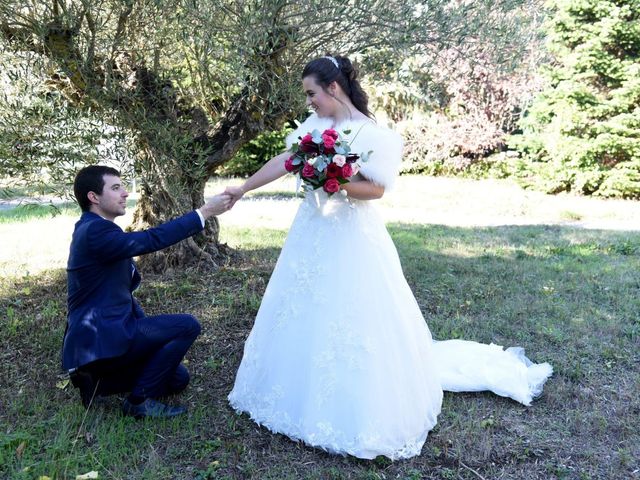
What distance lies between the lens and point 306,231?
3871 mm

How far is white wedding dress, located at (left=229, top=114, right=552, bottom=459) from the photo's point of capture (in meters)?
3.53

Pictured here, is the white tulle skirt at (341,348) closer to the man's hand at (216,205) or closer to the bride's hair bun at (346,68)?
the man's hand at (216,205)

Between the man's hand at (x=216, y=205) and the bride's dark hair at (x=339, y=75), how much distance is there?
0.93 metres

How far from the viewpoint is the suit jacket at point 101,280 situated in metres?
3.51

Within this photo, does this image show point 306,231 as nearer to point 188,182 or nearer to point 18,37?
point 188,182

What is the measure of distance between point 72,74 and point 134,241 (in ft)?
6.15

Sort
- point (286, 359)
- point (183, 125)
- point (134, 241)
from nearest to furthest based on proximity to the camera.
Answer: point (134, 241), point (286, 359), point (183, 125)

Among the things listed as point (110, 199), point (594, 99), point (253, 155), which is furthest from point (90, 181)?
point (253, 155)

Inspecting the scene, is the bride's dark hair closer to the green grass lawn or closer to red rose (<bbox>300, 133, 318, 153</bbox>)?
red rose (<bbox>300, 133, 318, 153</bbox>)

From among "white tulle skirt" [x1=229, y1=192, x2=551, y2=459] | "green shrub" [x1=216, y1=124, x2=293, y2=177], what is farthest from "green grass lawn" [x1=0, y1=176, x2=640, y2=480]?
"green shrub" [x1=216, y1=124, x2=293, y2=177]

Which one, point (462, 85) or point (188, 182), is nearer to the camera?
point (188, 182)

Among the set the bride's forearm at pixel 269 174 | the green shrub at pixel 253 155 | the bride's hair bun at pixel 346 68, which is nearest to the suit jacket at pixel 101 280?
the bride's forearm at pixel 269 174

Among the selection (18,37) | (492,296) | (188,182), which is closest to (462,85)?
(492,296)

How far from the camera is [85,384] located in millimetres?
3807
